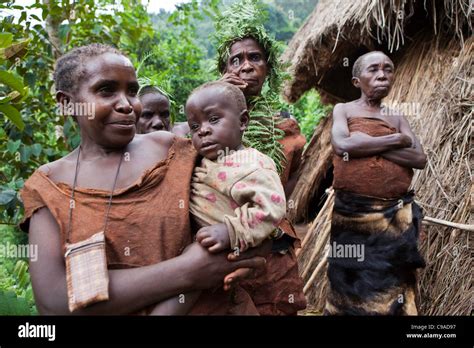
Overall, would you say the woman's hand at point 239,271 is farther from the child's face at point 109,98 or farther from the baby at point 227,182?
the child's face at point 109,98

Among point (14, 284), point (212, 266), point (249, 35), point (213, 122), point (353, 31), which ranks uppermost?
point (353, 31)

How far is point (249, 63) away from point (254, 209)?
1280 mm

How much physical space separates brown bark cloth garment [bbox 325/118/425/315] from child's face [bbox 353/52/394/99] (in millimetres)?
181

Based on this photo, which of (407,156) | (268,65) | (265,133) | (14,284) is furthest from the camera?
(14,284)

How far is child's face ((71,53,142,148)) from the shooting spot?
152cm

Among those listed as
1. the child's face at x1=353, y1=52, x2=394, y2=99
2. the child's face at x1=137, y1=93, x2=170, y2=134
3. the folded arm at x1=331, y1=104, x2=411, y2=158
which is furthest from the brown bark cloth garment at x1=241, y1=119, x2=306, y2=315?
the child's face at x1=353, y1=52, x2=394, y2=99

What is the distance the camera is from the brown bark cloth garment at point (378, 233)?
2.93 meters

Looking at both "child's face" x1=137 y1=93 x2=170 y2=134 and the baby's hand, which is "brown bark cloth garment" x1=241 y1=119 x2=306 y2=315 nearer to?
the baby's hand

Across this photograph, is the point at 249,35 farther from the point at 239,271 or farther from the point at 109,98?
the point at 239,271

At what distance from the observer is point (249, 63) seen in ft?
8.52

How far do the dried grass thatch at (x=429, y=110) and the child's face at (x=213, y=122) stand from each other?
186 centimetres

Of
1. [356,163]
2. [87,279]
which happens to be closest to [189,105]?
[87,279]

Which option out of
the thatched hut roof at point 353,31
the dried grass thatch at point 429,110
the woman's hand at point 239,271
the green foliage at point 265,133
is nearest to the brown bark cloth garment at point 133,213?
the woman's hand at point 239,271

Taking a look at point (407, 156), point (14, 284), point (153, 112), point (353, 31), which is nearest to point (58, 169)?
point (153, 112)
